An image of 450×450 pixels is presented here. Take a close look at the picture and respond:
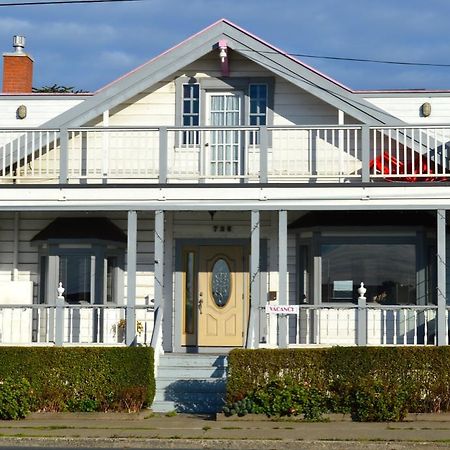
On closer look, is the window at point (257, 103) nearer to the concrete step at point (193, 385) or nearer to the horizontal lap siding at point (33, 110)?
the horizontal lap siding at point (33, 110)

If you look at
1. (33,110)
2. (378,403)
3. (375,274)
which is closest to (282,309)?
(375,274)

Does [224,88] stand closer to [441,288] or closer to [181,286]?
[181,286]

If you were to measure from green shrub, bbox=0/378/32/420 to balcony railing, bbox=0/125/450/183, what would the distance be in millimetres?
4346

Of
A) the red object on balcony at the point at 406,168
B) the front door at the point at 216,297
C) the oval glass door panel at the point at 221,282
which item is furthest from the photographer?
the oval glass door panel at the point at 221,282

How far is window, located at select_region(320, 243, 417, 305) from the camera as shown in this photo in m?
20.2

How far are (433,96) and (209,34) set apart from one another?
5.01m

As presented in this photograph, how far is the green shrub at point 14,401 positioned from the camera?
16.5m

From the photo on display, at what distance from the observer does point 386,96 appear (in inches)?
845

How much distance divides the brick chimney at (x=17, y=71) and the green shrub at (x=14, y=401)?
928cm

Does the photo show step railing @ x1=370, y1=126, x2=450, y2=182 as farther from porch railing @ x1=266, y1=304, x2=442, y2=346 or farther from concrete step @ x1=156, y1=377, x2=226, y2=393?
concrete step @ x1=156, y1=377, x2=226, y2=393

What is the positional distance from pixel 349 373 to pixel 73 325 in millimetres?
6472

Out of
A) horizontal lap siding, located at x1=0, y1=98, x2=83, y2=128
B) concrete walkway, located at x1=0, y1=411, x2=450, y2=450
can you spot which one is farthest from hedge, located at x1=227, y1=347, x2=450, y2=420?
horizontal lap siding, located at x1=0, y1=98, x2=83, y2=128

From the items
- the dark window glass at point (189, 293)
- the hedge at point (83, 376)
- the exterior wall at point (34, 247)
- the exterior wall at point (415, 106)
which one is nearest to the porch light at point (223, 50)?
the exterior wall at point (415, 106)

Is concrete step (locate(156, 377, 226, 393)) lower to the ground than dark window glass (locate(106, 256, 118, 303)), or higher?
lower
